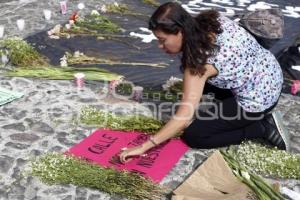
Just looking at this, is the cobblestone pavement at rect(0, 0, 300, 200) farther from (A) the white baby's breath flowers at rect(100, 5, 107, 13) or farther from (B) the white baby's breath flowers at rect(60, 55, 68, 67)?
(A) the white baby's breath flowers at rect(100, 5, 107, 13)

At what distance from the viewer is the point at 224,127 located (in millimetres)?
4957

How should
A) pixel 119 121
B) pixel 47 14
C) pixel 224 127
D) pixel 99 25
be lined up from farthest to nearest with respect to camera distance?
pixel 47 14, pixel 99 25, pixel 119 121, pixel 224 127

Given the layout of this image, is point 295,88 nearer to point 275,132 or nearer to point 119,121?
point 275,132

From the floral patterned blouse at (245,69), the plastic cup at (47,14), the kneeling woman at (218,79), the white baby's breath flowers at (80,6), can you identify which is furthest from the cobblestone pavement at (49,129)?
the white baby's breath flowers at (80,6)

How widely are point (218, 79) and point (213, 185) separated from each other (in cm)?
106

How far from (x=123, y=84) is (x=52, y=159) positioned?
6.47ft

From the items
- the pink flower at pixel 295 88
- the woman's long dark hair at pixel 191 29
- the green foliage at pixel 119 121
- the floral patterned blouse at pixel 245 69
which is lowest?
the green foliage at pixel 119 121

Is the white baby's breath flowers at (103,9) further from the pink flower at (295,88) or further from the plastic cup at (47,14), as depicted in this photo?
the pink flower at (295,88)

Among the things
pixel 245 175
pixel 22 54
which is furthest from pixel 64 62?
pixel 245 175

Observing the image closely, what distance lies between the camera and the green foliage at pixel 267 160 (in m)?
4.67

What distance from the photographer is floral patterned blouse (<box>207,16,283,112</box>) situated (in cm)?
438

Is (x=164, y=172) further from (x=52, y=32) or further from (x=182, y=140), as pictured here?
(x=52, y=32)

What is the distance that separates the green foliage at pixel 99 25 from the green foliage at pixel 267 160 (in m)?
3.99

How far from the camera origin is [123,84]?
20.9 feet
